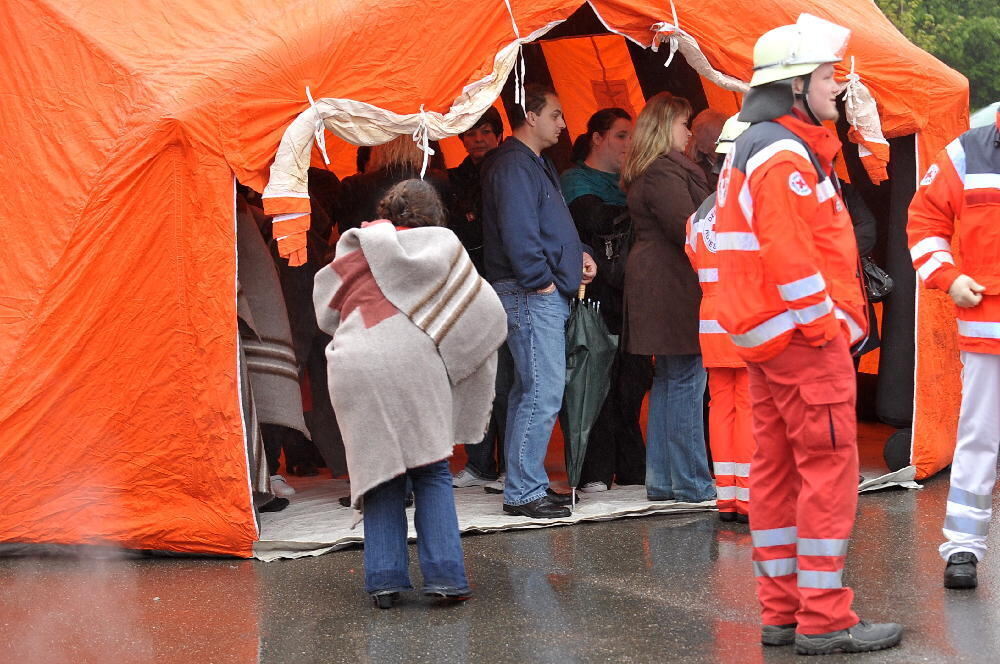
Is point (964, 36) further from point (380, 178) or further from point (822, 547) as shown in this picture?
point (822, 547)

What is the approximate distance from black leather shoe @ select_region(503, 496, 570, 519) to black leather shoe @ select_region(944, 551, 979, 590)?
6.71 ft

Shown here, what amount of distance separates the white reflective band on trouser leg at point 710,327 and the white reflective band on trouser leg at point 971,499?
1.54 metres

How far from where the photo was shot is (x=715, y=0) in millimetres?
6863

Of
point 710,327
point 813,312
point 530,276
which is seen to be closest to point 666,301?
point 710,327

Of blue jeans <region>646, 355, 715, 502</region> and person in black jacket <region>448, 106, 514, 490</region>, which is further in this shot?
person in black jacket <region>448, 106, 514, 490</region>

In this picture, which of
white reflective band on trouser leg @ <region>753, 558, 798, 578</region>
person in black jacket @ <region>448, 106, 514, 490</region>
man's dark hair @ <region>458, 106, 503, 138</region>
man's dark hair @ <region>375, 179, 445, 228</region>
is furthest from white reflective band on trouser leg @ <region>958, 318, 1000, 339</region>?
man's dark hair @ <region>458, 106, 503, 138</region>

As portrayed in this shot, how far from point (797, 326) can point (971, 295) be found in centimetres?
111

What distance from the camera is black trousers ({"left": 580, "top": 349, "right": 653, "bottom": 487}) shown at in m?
7.48

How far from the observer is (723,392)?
21.8 ft

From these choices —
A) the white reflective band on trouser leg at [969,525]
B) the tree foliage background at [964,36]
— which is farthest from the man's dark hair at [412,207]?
the tree foliage background at [964,36]

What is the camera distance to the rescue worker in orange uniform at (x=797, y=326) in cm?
430

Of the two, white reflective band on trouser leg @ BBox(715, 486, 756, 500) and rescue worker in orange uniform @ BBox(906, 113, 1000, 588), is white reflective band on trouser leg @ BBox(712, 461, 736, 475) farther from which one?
rescue worker in orange uniform @ BBox(906, 113, 1000, 588)

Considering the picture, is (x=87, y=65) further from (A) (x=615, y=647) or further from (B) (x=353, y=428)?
(A) (x=615, y=647)

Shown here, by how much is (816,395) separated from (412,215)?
177 centimetres
